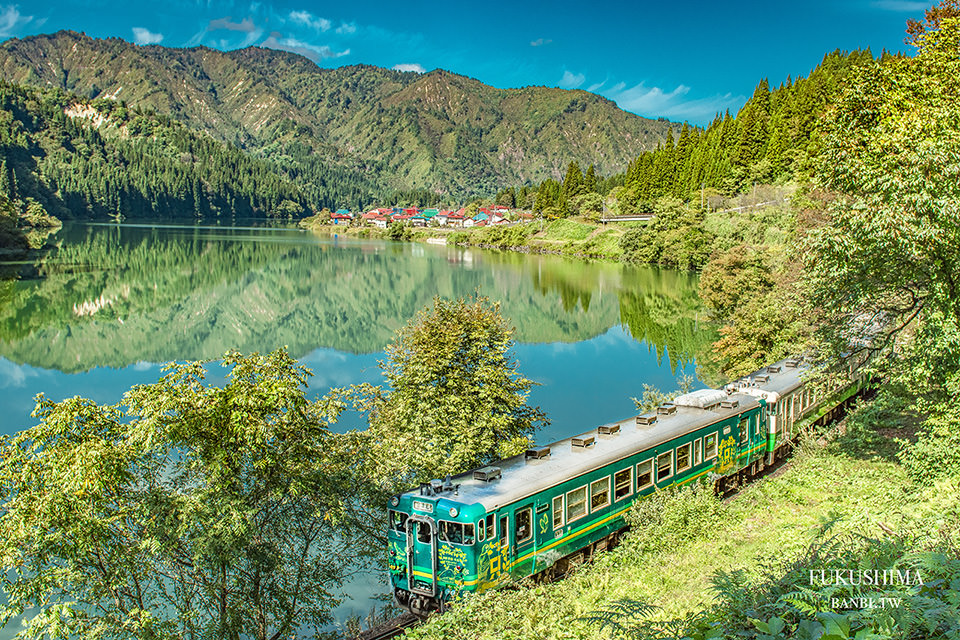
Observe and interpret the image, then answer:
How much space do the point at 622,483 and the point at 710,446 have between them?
3.79 meters

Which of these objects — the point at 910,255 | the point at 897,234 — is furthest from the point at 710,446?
the point at 897,234

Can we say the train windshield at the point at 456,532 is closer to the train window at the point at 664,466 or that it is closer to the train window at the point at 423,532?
the train window at the point at 423,532

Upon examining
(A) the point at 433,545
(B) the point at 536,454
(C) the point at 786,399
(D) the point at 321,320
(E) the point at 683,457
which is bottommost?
(D) the point at 321,320

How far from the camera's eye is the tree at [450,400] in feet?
58.8

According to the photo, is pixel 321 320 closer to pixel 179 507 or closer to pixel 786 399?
pixel 786 399

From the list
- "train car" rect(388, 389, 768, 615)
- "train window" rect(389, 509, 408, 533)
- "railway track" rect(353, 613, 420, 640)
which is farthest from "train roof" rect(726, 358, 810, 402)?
"railway track" rect(353, 613, 420, 640)

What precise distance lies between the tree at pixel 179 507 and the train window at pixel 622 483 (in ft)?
17.8

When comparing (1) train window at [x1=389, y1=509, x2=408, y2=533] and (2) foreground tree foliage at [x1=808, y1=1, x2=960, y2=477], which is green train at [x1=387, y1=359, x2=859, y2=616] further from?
(2) foreground tree foliage at [x1=808, y1=1, x2=960, y2=477]

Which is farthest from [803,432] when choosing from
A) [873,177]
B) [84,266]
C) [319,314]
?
[84,266]

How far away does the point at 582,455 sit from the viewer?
48.0 feet

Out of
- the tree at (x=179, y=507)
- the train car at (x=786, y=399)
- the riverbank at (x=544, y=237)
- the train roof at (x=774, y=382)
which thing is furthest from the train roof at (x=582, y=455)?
the riverbank at (x=544, y=237)

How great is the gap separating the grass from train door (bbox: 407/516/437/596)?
1.23 metres

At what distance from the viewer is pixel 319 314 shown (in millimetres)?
56156

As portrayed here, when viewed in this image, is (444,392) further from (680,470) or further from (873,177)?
(873,177)
